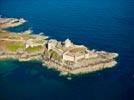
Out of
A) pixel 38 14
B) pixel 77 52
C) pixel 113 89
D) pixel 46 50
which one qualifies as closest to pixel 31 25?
pixel 38 14

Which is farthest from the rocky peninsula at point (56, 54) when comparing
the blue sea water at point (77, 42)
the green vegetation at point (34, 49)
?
the blue sea water at point (77, 42)

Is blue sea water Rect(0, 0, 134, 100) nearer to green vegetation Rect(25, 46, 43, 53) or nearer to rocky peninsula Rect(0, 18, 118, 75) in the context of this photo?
rocky peninsula Rect(0, 18, 118, 75)

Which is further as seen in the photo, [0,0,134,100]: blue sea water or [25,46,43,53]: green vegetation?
[25,46,43,53]: green vegetation

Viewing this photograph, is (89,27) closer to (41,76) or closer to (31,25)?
(31,25)

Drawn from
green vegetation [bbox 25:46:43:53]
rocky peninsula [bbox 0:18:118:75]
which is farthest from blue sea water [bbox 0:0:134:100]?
green vegetation [bbox 25:46:43:53]

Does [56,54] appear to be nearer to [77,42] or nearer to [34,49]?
[34,49]
